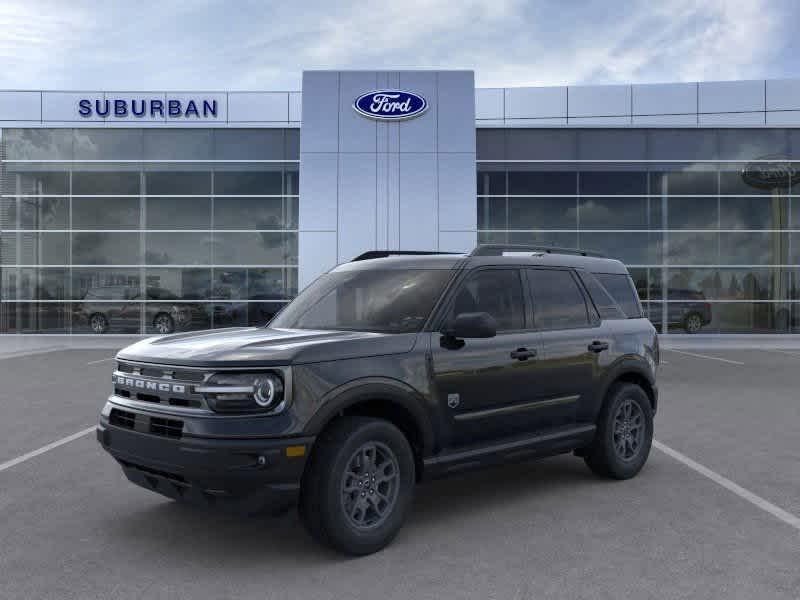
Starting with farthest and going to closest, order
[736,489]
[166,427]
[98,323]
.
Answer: [98,323] → [736,489] → [166,427]

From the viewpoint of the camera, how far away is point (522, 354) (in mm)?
5426

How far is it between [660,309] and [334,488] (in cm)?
2393

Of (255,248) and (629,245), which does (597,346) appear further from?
(629,245)

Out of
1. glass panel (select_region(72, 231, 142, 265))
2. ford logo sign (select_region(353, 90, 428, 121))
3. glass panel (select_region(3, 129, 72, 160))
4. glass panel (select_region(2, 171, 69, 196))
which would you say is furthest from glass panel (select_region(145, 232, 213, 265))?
ford logo sign (select_region(353, 90, 428, 121))

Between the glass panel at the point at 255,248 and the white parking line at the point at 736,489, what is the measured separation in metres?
19.5

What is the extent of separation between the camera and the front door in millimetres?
4926

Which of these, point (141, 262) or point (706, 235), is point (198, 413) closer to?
point (141, 262)

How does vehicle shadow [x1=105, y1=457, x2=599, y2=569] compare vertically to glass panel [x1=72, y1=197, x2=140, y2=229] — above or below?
below

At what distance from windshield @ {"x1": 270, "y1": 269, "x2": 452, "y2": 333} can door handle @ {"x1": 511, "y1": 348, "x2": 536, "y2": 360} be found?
2.42 ft

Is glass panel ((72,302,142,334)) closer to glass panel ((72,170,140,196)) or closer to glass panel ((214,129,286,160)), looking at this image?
glass panel ((72,170,140,196))

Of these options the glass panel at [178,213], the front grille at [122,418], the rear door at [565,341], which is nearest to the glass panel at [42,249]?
the glass panel at [178,213]

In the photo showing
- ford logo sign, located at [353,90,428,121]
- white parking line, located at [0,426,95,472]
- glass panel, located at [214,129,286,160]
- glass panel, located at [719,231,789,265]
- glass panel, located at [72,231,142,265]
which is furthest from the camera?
glass panel, located at [719,231,789,265]

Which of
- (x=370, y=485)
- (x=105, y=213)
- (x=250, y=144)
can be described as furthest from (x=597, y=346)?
(x=105, y=213)

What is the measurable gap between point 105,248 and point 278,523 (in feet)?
76.1
